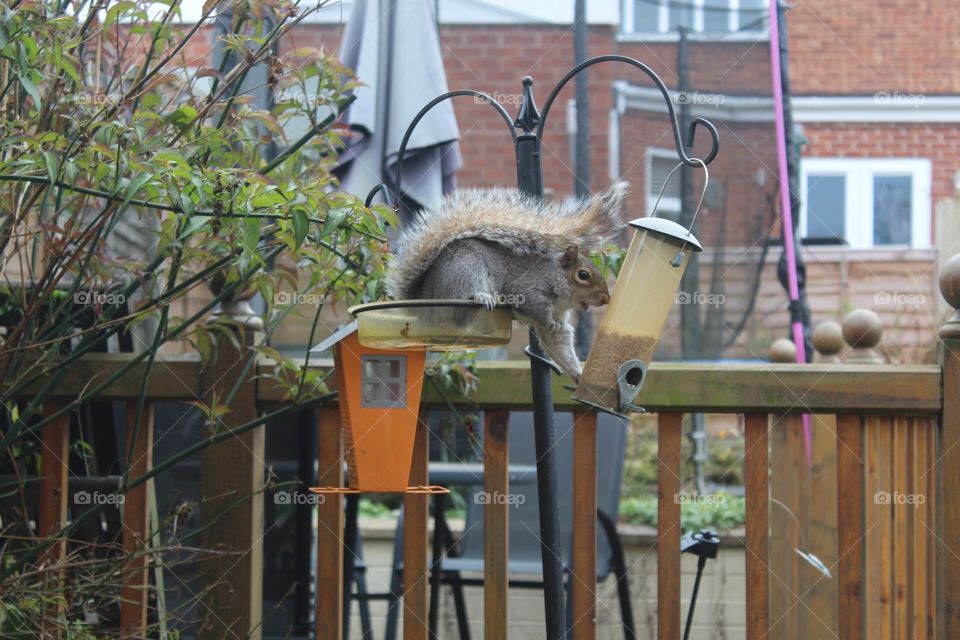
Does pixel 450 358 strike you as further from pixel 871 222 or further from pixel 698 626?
pixel 871 222

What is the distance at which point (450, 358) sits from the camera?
2051 millimetres

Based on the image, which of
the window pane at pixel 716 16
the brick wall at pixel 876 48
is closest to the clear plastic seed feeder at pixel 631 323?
the window pane at pixel 716 16

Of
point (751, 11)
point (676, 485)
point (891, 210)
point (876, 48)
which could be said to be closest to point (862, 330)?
point (676, 485)

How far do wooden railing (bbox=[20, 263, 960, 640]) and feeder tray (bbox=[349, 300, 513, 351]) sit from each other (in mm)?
501

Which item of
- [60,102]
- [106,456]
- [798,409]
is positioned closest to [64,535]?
[106,456]

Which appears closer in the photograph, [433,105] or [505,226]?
[505,226]

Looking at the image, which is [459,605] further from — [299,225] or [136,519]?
[299,225]

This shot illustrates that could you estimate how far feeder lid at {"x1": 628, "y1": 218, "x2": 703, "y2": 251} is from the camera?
1527 mm

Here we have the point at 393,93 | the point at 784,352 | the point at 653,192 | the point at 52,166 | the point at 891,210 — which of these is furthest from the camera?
the point at 891,210

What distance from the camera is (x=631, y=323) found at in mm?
1612

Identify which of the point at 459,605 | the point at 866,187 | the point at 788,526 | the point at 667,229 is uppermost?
the point at 866,187

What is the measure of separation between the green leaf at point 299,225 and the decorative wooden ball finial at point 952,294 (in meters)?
1.26

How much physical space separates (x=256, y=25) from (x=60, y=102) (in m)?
0.41

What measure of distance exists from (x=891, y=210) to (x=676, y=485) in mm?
7286
